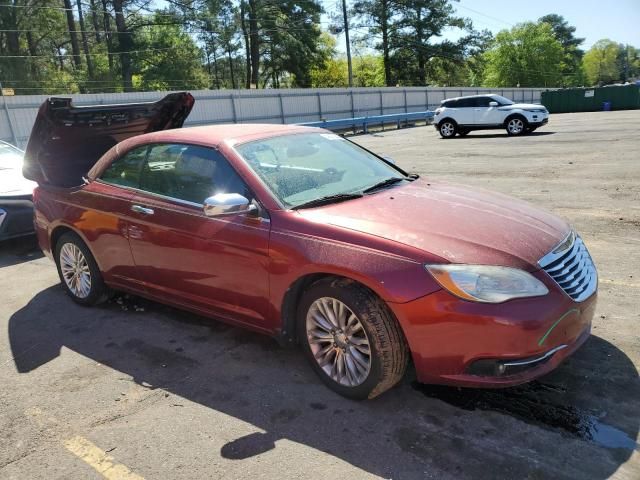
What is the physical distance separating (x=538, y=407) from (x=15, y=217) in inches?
253

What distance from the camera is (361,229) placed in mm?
3004

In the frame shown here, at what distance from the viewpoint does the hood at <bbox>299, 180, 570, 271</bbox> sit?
2830 mm

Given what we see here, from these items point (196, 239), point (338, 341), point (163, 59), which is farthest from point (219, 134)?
point (163, 59)

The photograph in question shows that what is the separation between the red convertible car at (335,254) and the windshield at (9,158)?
3.56m

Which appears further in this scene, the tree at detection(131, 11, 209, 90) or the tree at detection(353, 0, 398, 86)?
the tree at detection(353, 0, 398, 86)

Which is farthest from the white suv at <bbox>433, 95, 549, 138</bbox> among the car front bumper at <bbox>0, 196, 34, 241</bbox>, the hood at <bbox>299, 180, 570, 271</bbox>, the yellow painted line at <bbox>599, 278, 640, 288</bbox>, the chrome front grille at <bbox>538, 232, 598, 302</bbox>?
the chrome front grille at <bbox>538, 232, 598, 302</bbox>

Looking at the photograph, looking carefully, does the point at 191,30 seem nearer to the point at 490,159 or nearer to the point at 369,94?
the point at 369,94

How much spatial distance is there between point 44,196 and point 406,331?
398 centimetres

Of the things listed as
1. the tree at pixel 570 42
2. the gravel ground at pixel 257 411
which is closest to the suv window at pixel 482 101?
the gravel ground at pixel 257 411

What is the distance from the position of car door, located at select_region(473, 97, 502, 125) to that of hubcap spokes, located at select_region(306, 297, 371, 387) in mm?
19338

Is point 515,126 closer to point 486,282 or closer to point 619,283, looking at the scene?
point 619,283

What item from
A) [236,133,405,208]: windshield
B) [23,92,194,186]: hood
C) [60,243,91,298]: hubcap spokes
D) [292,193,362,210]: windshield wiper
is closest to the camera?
[292,193,362,210]: windshield wiper

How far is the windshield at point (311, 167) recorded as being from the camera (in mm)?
3561

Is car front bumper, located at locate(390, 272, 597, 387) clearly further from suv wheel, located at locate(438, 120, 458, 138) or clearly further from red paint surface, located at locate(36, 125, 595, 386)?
suv wheel, located at locate(438, 120, 458, 138)
